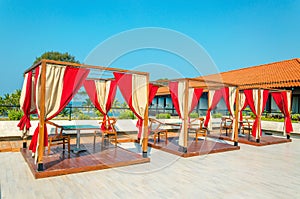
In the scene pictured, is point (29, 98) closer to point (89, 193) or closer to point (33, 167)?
point (33, 167)

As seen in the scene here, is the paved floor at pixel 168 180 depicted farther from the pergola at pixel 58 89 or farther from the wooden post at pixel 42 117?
the pergola at pixel 58 89

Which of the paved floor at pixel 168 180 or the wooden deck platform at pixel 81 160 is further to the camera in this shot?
the wooden deck platform at pixel 81 160

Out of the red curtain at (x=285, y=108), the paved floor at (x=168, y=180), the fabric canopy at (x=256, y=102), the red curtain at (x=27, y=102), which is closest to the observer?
the paved floor at (x=168, y=180)

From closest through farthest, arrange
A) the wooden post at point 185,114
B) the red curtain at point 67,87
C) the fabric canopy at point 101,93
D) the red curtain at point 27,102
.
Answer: the red curtain at point 67,87
the red curtain at point 27,102
the wooden post at point 185,114
the fabric canopy at point 101,93

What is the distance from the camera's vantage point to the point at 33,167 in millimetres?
3916

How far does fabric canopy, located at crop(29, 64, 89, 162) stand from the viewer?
3.92m

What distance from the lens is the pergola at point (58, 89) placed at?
3.86 meters

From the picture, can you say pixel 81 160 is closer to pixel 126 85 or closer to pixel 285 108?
pixel 126 85

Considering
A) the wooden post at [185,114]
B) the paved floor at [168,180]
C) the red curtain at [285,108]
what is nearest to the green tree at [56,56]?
the paved floor at [168,180]

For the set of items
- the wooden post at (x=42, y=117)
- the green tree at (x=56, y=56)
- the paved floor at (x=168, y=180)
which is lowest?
the paved floor at (x=168, y=180)

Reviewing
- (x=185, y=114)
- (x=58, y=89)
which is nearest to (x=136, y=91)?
(x=185, y=114)

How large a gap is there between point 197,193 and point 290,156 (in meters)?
4.09

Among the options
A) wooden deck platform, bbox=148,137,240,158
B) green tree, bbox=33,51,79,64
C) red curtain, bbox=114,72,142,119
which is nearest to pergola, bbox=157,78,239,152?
wooden deck platform, bbox=148,137,240,158

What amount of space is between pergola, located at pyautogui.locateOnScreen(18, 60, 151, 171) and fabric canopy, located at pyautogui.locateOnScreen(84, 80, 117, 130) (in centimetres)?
29
